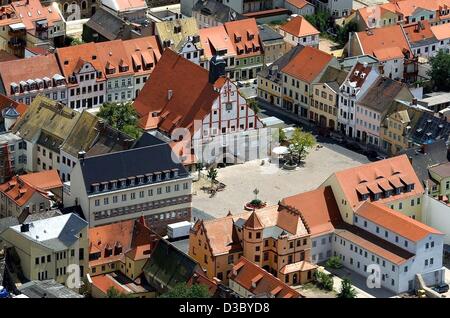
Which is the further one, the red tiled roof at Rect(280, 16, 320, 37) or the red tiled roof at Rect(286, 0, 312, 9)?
the red tiled roof at Rect(286, 0, 312, 9)

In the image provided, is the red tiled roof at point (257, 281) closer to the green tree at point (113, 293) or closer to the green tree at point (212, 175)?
the green tree at point (113, 293)

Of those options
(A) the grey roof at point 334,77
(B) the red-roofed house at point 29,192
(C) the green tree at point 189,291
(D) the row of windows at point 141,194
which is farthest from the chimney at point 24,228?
(A) the grey roof at point 334,77

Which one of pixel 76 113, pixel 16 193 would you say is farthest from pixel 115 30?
pixel 16 193

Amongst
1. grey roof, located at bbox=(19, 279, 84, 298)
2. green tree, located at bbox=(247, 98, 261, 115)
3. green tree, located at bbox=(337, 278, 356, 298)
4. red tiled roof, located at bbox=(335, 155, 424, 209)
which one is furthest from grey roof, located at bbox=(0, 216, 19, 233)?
green tree, located at bbox=(247, 98, 261, 115)

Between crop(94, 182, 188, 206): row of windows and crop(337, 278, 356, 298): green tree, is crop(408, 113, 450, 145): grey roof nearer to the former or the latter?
crop(94, 182, 188, 206): row of windows

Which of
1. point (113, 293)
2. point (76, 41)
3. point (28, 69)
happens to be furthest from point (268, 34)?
point (113, 293)

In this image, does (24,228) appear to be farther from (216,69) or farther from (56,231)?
(216,69)
